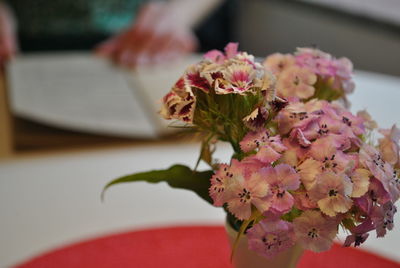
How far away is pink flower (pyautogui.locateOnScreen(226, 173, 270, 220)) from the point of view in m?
0.39

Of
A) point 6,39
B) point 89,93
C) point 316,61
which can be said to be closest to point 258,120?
point 316,61

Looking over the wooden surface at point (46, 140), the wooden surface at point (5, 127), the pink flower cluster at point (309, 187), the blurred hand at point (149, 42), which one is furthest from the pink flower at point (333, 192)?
the blurred hand at point (149, 42)

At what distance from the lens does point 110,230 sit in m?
0.78

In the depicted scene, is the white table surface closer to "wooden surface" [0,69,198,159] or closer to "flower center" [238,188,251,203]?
"wooden surface" [0,69,198,159]

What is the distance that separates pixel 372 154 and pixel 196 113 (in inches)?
5.3

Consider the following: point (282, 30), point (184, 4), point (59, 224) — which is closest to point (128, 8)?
point (184, 4)

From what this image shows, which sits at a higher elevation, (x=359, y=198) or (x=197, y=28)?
(x=359, y=198)

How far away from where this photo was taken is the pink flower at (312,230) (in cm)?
39

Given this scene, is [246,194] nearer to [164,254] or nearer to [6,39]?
[164,254]

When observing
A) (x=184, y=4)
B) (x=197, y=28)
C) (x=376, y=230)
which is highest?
(x=376, y=230)

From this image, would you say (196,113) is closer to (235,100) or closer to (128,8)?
(235,100)

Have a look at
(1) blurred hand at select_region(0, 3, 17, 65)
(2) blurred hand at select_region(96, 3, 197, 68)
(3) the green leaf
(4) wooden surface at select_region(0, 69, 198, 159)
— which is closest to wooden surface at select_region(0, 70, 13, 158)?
(4) wooden surface at select_region(0, 69, 198, 159)

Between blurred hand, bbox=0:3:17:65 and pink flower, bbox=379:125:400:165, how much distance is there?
3.68 ft

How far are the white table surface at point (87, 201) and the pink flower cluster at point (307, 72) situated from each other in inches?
7.6
